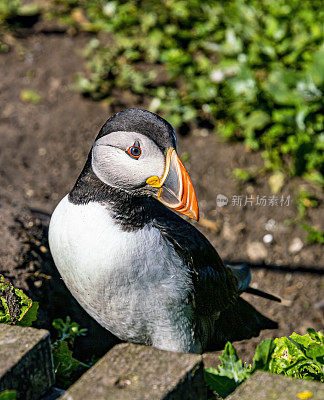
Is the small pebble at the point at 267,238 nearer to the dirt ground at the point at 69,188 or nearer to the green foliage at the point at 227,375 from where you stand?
the dirt ground at the point at 69,188

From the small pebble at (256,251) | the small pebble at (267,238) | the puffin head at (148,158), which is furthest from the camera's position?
the small pebble at (267,238)

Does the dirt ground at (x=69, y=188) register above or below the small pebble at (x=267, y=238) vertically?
above

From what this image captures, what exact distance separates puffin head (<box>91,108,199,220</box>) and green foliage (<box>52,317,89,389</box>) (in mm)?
858

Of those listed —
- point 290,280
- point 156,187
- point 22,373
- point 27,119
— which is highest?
point 156,187

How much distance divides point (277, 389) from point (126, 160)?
107 centimetres

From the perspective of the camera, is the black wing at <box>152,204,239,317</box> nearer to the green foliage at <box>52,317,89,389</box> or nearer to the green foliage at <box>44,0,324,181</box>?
the green foliage at <box>52,317,89,389</box>

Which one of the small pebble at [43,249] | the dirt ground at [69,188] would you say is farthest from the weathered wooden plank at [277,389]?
the small pebble at [43,249]

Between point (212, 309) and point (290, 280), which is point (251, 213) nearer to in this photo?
point (290, 280)

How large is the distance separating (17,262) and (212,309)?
3.47 ft

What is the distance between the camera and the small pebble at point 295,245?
400 centimetres

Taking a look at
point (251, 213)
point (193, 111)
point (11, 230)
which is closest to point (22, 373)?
point (11, 230)

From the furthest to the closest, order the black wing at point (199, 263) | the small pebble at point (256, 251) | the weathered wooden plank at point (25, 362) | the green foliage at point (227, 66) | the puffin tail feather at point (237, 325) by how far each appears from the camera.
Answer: the green foliage at point (227, 66) → the small pebble at point (256, 251) → the puffin tail feather at point (237, 325) → the black wing at point (199, 263) → the weathered wooden plank at point (25, 362)

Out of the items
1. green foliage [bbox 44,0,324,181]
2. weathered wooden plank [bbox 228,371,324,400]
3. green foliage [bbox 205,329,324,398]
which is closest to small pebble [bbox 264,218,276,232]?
green foliage [bbox 44,0,324,181]

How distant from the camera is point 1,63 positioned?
532cm
